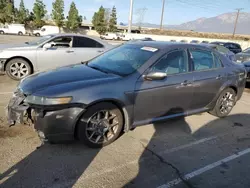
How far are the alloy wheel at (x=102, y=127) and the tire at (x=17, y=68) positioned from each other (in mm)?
4527

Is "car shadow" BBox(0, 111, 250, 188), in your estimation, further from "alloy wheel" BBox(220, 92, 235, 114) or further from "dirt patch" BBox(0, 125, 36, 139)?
"alloy wheel" BBox(220, 92, 235, 114)

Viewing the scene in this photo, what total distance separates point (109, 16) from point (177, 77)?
2724 inches

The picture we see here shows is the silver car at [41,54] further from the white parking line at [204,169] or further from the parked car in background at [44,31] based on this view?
the parked car in background at [44,31]

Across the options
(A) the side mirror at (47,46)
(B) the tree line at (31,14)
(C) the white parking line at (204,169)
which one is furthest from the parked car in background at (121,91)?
(B) the tree line at (31,14)

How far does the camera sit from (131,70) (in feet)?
11.9

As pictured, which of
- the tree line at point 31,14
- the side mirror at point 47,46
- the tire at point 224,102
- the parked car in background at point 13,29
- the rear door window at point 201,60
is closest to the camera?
the rear door window at point 201,60

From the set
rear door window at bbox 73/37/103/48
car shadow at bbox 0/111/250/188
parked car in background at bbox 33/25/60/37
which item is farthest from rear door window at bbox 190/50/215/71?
parked car in background at bbox 33/25/60/37

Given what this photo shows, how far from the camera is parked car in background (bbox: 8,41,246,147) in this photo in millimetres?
3061

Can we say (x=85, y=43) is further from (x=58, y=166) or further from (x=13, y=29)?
(x=13, y=29)

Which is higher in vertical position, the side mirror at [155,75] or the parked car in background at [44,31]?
the side mirror at [155,75]

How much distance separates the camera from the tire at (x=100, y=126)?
3215 millimetres

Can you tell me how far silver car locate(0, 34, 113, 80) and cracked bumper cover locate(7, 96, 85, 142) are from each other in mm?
4040

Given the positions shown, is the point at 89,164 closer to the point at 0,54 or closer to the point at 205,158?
the point at 205,158

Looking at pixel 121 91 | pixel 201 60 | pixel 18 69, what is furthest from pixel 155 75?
pixel 18 69
